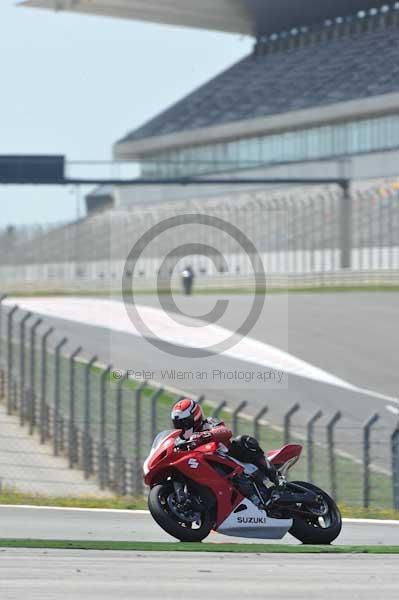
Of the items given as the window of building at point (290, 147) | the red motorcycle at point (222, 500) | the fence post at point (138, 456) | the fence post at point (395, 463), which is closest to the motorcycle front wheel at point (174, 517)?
the red motorcycle at point (222, 500)

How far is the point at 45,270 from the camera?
200 feet

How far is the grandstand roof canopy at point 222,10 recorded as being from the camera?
87812 mm

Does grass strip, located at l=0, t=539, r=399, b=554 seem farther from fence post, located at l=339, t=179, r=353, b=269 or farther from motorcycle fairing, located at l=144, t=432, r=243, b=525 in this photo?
fence post, located at l=339, t=179, r=353, b=269

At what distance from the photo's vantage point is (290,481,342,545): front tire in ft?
34.7

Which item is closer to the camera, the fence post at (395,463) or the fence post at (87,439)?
the fence post at (395,463)

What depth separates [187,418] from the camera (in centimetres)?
1054

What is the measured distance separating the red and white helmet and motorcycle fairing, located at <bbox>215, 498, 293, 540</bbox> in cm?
66

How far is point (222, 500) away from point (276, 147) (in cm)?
6943

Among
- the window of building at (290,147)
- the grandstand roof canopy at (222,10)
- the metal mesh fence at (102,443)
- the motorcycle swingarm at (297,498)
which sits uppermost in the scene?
the grandstand roof canopy at (222,10)

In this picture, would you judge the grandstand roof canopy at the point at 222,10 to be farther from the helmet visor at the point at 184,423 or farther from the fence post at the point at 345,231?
A: the helmet visor at the point at 184,423

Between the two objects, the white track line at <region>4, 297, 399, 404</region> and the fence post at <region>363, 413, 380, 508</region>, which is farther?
the white track line at <region>4, 297, 399, 404</region>

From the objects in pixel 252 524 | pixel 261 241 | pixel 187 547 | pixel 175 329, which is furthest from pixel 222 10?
pixel 187 547

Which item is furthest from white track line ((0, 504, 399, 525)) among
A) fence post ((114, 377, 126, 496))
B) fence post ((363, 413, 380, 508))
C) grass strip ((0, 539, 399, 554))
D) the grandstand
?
the grandstand

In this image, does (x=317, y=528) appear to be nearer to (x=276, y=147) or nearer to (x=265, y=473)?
(x=265, y=473)
